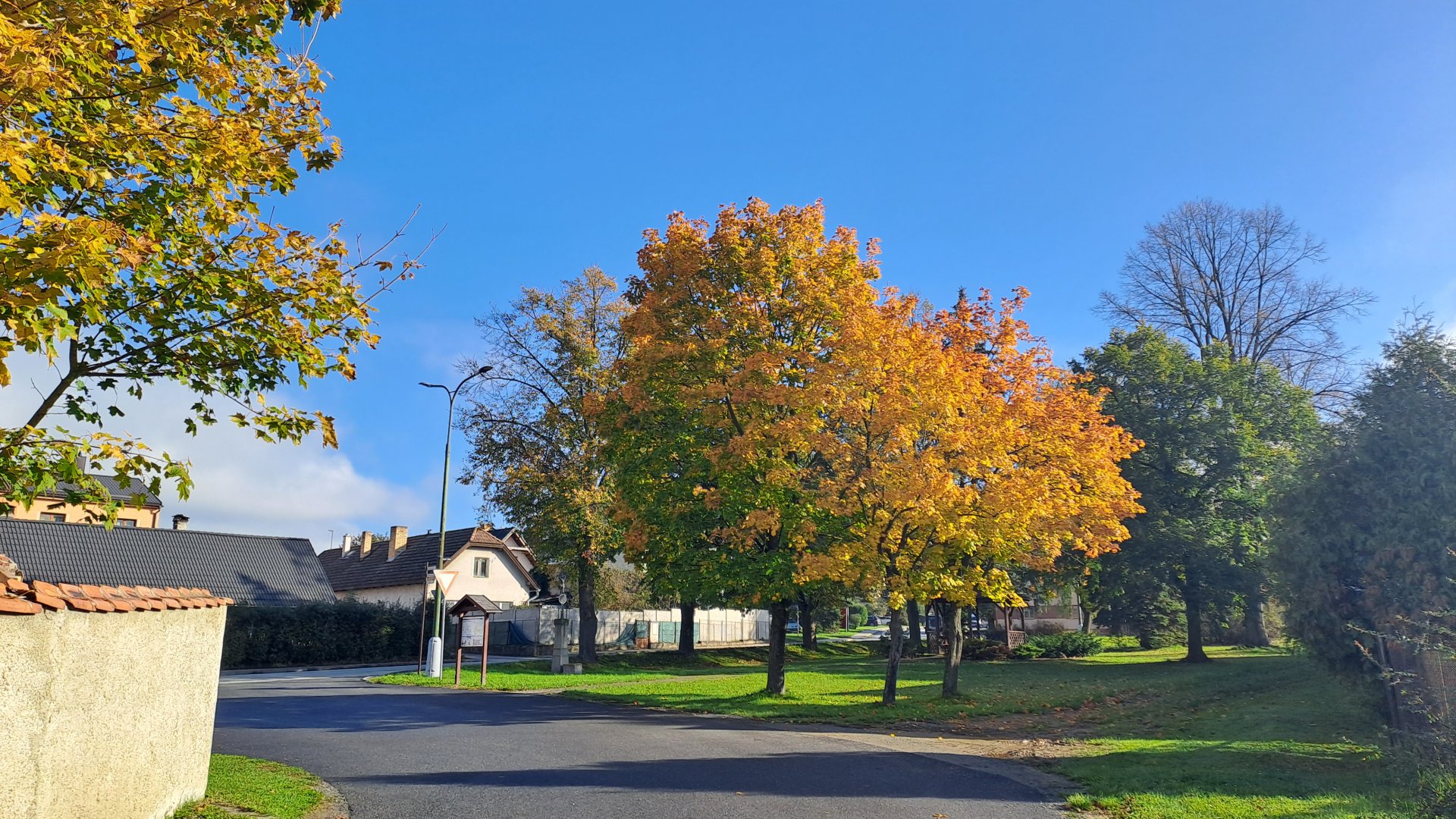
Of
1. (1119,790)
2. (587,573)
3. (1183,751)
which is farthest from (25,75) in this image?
(587,573)

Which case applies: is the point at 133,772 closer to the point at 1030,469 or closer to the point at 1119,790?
the point at 1119,790

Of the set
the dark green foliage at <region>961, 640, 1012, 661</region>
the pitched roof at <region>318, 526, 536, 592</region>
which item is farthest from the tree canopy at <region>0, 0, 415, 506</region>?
the pitched roof at <region>318, 526, 536, 592</region>

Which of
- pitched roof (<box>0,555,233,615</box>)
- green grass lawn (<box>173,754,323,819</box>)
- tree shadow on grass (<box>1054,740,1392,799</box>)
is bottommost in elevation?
tree shadow on grass (<box>1054,740,1392,799</box>)

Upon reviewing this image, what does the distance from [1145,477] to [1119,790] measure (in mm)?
26060

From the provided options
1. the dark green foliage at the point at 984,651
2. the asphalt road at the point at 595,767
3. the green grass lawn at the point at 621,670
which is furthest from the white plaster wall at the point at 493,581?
the asphalt road at the point at 595,767

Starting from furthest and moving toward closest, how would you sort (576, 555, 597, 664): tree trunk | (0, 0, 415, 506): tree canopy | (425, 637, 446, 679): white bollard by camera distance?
(576, 555, 597, 664): tree trunk → (425, 637, 446, 679): white bollard → (0, 0, 415, 506): tree canopy

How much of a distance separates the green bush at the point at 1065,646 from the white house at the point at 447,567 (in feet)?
88.8

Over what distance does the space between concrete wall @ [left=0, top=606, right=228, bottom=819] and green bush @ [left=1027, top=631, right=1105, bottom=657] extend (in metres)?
38.5

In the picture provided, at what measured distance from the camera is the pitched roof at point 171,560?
35562 mm

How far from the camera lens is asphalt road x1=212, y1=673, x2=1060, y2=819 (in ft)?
30.0

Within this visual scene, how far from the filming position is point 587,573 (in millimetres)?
33125

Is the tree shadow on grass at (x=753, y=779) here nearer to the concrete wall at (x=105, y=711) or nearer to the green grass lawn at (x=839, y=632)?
the concrete wall at (x=105, y=711)

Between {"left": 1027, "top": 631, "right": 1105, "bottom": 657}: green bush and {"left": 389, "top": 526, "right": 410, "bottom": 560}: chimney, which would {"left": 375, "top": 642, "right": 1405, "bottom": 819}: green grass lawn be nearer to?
{"left": 1027, "top": 631, "right": 1105, "bottom": 657}: green bush

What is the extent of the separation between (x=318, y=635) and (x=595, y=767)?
102ft
